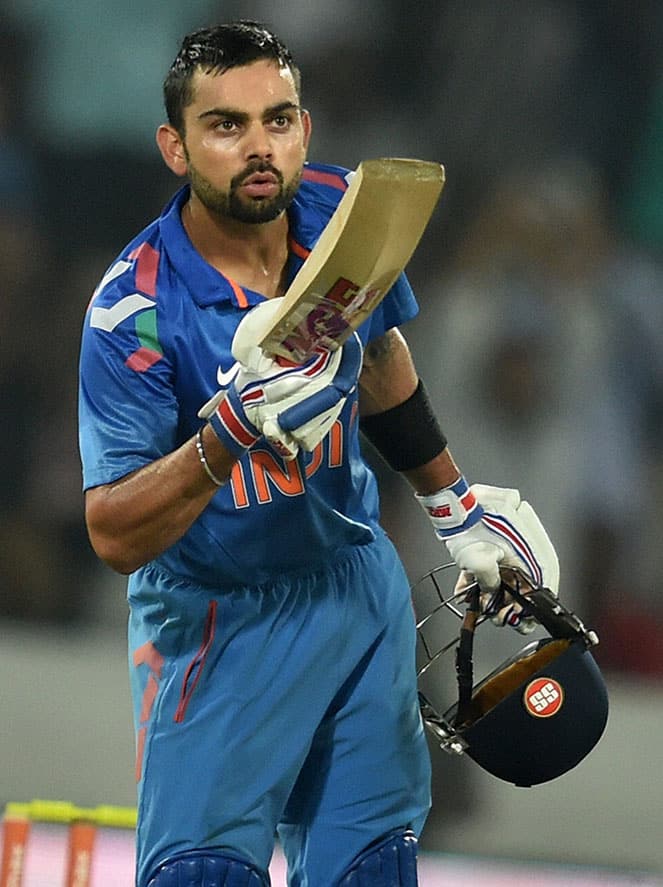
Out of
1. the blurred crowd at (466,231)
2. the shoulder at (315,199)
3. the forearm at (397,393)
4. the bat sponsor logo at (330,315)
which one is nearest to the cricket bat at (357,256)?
the bat sponsor logo at (330,315)

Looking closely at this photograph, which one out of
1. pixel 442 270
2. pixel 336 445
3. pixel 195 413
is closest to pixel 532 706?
pixel 336 445

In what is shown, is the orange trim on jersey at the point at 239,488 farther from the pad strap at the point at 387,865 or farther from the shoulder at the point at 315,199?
the pad strap at the point at 387,865

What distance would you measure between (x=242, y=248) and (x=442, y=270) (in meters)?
2.27

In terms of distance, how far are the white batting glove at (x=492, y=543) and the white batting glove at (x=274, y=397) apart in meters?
0.55

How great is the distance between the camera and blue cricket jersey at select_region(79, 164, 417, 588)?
1.84 m

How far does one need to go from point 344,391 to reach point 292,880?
0.69 m

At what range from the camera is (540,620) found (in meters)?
2.13

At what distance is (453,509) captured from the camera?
2230 millimetres

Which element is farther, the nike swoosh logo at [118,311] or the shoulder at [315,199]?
the shoulder at [315,199]

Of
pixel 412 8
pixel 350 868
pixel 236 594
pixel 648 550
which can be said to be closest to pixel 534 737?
pixel 350 868

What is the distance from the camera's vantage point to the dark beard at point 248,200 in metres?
1.89

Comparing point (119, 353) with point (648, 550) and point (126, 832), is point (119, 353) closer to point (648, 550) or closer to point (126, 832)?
point (126, 832)

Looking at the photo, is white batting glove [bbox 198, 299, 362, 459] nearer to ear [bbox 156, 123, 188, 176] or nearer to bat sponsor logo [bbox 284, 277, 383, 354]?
bat sponsor logo [bbox 284, 277, 383, 354]

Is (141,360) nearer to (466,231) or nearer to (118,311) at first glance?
(118,311)
